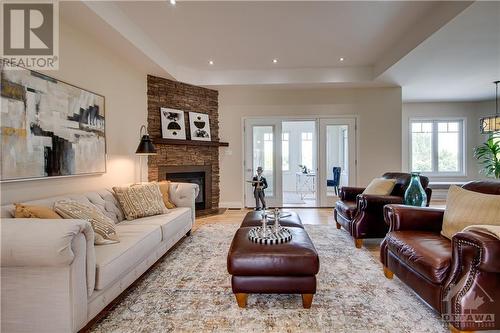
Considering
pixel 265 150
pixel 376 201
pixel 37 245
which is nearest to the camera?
pixel 37 245

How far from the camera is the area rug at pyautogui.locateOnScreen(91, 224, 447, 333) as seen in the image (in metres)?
1.91

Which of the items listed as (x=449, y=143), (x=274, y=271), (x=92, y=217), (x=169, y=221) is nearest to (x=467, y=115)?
(x=449, y=143)

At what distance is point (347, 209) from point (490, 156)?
617cm

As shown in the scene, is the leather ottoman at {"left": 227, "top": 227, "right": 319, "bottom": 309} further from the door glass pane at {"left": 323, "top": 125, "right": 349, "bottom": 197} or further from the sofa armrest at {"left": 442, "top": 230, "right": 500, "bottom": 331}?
the door glass pane at {"left": 323, "top": 125, "right": 349, "bottom": 197}

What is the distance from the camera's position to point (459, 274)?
69.1 inches

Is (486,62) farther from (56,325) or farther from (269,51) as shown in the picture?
(56,325)

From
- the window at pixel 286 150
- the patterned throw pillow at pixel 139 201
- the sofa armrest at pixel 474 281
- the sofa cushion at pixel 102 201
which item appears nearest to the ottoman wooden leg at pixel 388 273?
the sofa armrest at pixel 474 281

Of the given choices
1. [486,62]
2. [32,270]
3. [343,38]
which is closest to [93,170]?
[32,270]

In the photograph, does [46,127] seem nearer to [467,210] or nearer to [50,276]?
[50,276]

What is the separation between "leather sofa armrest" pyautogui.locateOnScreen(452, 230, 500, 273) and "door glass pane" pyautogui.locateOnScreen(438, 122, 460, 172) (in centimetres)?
752

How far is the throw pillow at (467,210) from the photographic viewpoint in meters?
2.10

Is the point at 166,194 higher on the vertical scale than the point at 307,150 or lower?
lower

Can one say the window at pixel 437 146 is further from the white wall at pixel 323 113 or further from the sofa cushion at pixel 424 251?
the sofa cushion at pixel 424 251

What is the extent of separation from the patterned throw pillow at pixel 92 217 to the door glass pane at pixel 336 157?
4949 millimetres
